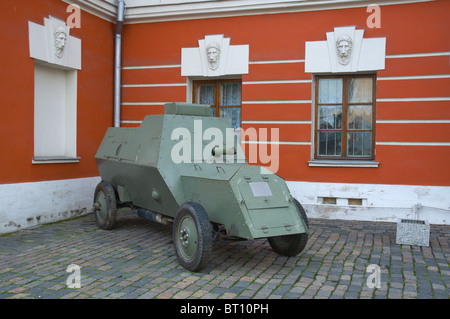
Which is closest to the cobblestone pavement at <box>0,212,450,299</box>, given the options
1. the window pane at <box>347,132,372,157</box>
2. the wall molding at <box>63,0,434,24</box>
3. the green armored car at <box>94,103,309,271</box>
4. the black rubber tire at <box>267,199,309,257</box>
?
the black rubber tire at <box>267,199,309,257</box>

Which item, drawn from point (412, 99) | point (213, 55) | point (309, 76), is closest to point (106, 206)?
point (213, 55)

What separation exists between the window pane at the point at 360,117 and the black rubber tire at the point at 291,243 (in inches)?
132

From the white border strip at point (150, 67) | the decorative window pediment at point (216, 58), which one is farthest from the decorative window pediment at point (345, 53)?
the white border strip at point (150, 67)

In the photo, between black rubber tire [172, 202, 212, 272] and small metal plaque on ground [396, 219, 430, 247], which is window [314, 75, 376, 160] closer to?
small metal plaque on ground [396, 219, 430, 247]

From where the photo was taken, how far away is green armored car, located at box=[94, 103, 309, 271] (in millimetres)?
4938

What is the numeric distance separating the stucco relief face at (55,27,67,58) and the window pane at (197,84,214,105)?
286 cm

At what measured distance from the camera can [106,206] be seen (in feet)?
23.4

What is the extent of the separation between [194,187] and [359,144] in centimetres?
418

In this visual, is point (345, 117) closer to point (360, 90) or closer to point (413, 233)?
point (360, 90)

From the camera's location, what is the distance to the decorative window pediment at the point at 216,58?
8859 millimetres

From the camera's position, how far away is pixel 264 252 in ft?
19.5

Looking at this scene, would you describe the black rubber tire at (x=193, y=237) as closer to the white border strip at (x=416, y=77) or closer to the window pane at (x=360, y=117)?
the window pane at (x=360, y=117)
